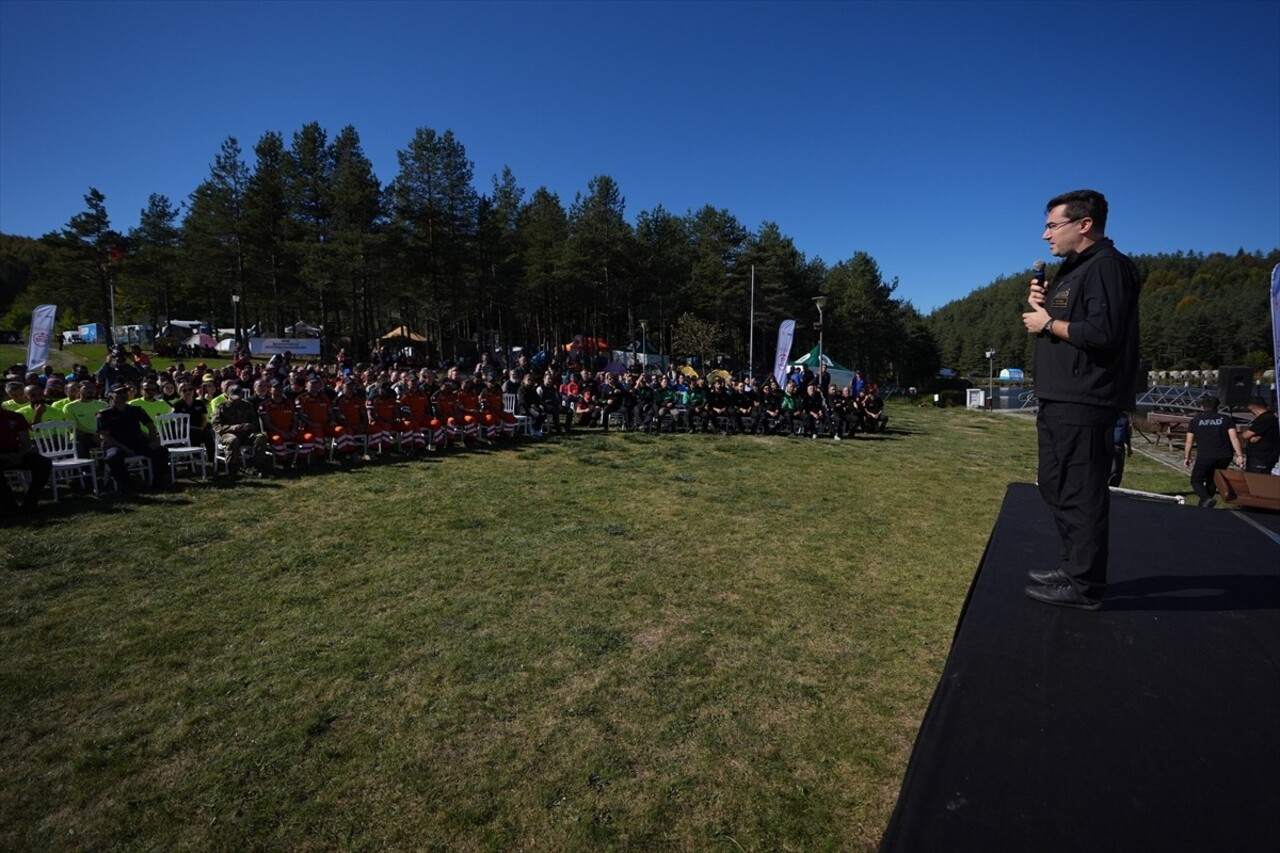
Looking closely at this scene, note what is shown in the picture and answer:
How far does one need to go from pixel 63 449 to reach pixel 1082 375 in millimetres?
9924

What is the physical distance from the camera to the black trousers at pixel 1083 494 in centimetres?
215

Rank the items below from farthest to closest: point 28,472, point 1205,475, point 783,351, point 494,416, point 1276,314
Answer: point 783,351 < point 494,416 < point 1205,475 < point 28,472 < point 1276,314

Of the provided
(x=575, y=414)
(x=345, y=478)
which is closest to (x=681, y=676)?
(x=345, y=478)

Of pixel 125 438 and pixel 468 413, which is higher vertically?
pixel 468 413

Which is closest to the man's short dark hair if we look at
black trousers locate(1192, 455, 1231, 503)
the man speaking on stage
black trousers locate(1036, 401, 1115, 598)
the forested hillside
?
the man speaking on stage

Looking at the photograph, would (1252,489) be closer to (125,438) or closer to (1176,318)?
(125,438)

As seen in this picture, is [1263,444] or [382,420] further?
[382,420]

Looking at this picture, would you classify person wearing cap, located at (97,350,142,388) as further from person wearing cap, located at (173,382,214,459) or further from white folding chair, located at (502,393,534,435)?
white folding chair, located at (502,393,534,435)

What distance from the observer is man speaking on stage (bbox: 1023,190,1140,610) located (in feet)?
6.96

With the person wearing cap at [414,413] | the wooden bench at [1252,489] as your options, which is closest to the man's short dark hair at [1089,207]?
the wooden bench at [1252,489]

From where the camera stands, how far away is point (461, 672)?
319 cm

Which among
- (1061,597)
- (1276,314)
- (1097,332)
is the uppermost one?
(1276,314)

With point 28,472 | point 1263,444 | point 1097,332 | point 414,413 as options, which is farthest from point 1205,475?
point 28,472

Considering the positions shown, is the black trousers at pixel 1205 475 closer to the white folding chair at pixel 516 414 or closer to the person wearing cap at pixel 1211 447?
the person wearing cap at pixel 1211 447
